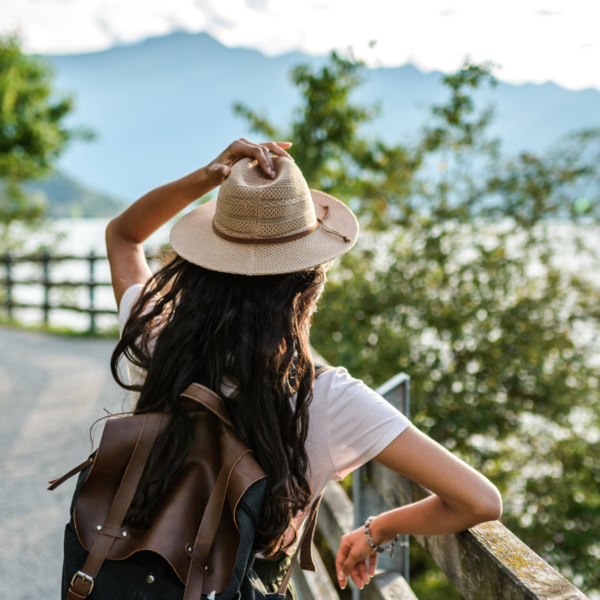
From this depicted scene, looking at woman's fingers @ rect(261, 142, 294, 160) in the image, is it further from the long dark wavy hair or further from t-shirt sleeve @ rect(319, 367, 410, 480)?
t-shirt sleeve @ rect(319, 367, 410, 480)

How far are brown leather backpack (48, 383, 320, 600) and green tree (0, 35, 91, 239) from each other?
12174mm

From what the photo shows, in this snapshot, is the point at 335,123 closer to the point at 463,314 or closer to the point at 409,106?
the point at 409,106

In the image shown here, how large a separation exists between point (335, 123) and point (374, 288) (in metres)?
2.02

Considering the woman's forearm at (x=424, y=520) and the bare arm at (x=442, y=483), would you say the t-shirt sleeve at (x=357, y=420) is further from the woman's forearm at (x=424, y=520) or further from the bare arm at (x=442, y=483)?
the woman's forearm at (x=424, y=520)

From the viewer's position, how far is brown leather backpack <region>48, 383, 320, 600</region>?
3.46ft

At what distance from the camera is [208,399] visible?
A: 115cm

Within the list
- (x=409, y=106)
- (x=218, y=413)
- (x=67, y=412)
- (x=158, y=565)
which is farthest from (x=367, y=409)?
(x=67, y=412)

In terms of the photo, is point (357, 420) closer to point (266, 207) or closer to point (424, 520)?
point (424, 520)

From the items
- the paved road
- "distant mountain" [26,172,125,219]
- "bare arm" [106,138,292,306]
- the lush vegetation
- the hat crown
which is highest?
the hat crown

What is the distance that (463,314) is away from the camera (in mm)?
4336

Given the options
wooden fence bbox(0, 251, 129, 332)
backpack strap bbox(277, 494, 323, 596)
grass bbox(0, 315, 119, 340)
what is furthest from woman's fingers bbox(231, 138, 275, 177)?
A: wooden fence bbox(0, 251, 129, 332)

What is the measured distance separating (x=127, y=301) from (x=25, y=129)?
12.2 m

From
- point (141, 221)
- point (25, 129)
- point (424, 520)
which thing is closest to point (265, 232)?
point (141, 221)

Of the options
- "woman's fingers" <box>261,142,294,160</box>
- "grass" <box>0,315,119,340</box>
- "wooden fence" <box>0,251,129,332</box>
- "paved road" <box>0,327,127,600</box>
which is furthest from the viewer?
"wooden fence" <box>0,251,129,332</box>
